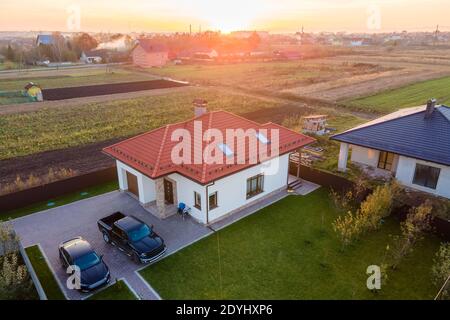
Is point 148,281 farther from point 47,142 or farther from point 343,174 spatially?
point 47,142

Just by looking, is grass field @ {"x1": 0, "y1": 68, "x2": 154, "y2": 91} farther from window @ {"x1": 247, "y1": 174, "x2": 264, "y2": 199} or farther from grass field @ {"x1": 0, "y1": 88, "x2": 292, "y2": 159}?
window @ {"x1": 247, "y1": 174, "x2": 264, "y2": 199}

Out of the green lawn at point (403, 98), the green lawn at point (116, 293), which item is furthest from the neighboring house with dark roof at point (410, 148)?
the green lawn at point (403, 98)

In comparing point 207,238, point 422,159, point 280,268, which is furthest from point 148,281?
point 422,159

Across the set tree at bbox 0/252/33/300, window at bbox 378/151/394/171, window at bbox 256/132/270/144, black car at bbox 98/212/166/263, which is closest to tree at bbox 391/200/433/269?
window at bbox 378/151/394/171

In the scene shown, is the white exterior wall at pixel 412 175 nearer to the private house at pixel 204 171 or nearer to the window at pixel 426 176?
the window at pixel 426 176
